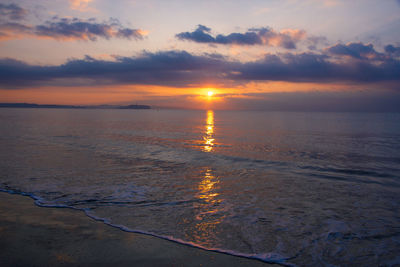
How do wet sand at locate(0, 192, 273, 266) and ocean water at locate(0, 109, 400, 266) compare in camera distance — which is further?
ocean water at locate(0, 109, 400, 266)

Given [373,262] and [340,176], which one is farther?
[340,176]

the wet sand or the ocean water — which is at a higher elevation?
the wet sand

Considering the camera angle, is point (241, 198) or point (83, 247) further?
point (241, 198)

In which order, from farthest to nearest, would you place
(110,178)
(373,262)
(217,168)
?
(217,168), (110,178), (373,262)

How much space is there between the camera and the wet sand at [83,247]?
5.52m

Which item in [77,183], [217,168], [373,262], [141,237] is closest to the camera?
[373,262]

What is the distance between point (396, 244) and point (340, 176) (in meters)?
8.09

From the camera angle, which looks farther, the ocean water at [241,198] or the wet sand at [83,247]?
the ocean water at [241,198]

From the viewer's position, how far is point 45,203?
9.16m

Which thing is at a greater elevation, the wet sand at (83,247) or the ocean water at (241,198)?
the wet sand at (83,247)

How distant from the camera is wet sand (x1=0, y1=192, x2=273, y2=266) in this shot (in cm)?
552

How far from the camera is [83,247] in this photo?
610 cm

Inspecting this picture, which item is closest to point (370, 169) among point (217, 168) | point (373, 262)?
point (217, 168)

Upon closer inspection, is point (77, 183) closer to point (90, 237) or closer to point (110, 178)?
point (110, 178)
